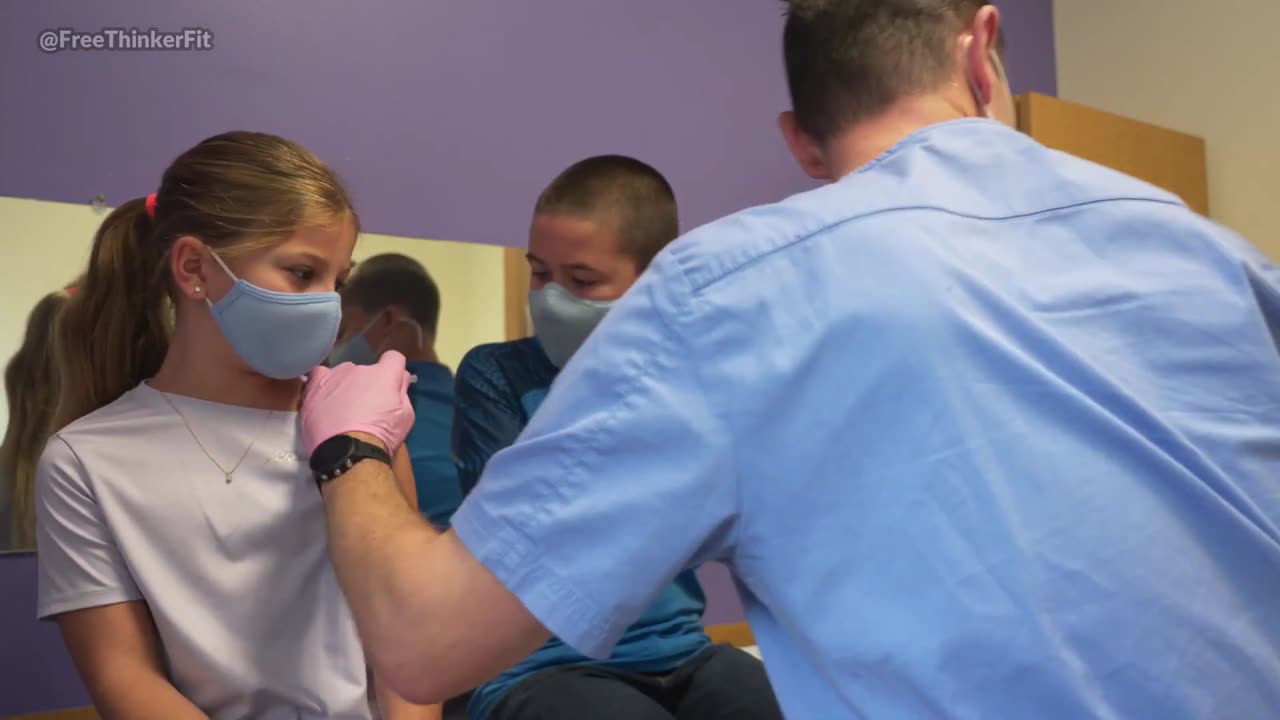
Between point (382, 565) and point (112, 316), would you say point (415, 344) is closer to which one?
point (112, 316)

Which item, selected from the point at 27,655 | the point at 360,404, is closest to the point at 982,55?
the point at 360,404

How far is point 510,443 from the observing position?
1507mm

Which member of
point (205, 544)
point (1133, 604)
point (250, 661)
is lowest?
point (250, 661)

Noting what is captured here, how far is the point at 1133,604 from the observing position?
63 cm

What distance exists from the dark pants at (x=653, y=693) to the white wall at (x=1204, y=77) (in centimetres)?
205

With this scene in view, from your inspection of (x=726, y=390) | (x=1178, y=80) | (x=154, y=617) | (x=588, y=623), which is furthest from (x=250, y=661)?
(x=1178, y=80)

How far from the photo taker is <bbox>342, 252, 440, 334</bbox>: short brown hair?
1.87 metres

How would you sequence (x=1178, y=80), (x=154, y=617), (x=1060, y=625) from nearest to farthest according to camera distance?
(x=1060, y=625)
(x=154, y=617)
(x=1178, y=80)

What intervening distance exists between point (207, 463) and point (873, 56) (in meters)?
0.89

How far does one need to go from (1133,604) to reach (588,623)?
0.33m

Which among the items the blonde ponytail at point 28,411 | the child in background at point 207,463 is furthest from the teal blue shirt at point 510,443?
the blonde ponytail at point 28,411

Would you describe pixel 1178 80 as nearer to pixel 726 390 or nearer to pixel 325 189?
pixel 325 189

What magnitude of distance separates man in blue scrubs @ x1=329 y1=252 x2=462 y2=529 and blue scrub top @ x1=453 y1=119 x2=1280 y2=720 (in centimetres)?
123

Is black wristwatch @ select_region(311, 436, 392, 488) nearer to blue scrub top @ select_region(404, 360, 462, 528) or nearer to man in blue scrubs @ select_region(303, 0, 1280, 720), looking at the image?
man in blue scrubs @ select_region(303, 0, 1280, 720)
